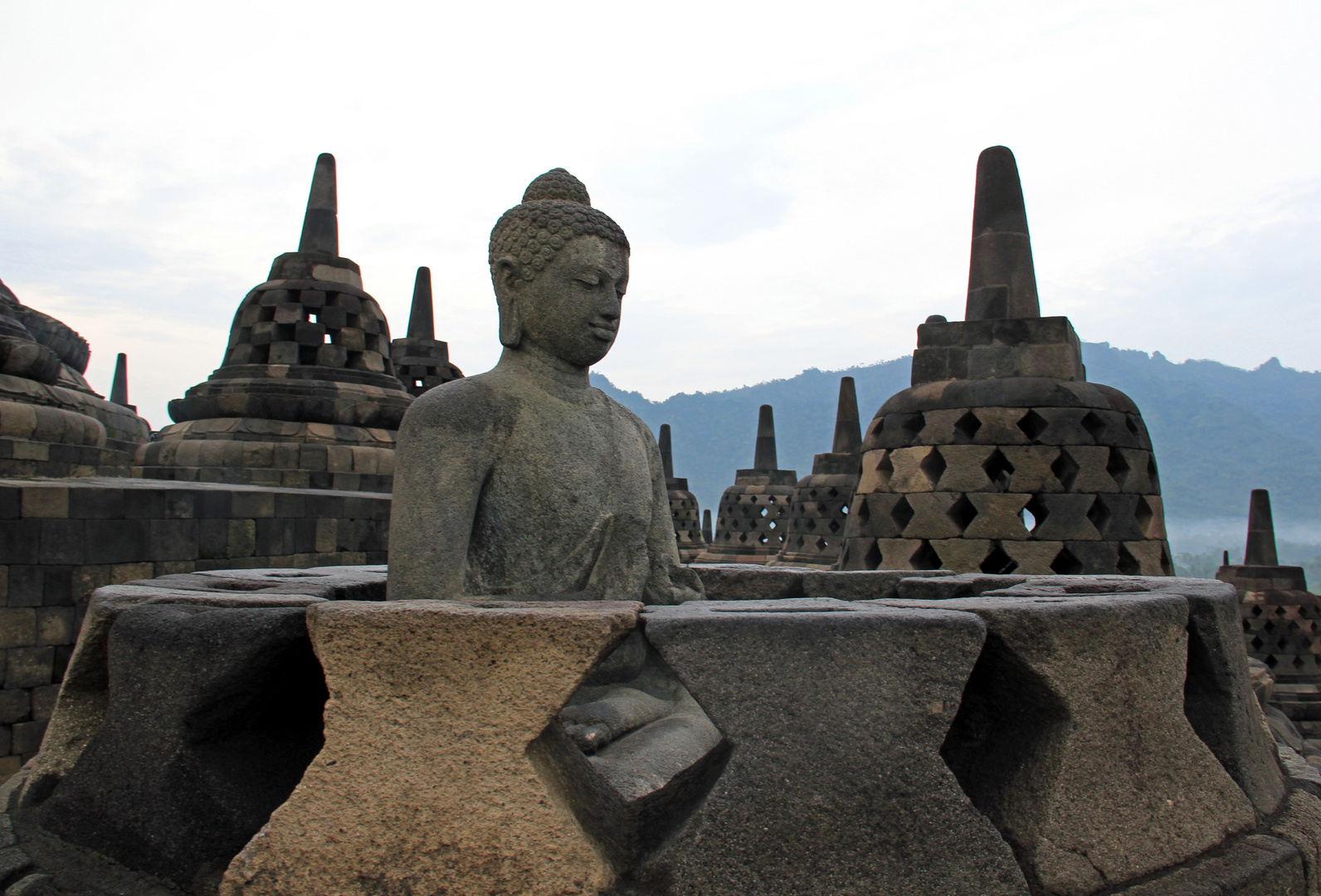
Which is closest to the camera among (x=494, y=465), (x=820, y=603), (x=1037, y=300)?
(x=820, y=603)

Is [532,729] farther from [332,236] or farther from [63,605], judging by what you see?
[332,236]

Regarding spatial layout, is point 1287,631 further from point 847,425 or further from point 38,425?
point 38,425

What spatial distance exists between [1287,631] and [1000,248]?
7.92 meters

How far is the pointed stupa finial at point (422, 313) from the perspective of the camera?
13266mm

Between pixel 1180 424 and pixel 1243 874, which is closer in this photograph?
pixel 1243 874

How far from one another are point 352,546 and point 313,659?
5.09 metres

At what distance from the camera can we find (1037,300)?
5.47 metres

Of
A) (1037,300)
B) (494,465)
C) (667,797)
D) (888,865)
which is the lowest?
(888,865)

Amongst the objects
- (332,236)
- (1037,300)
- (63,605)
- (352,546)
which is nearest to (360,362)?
(332,236)

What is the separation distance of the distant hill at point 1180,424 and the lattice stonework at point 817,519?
71.8 meters

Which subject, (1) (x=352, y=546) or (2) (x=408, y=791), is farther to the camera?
(1) (x=352, y=546)

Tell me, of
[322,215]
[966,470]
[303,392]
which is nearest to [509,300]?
[966,470]

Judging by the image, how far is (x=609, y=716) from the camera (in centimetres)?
189

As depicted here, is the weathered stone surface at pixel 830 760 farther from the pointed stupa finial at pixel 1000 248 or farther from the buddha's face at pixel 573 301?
the pointed stupa finial at pixel 1000 248
